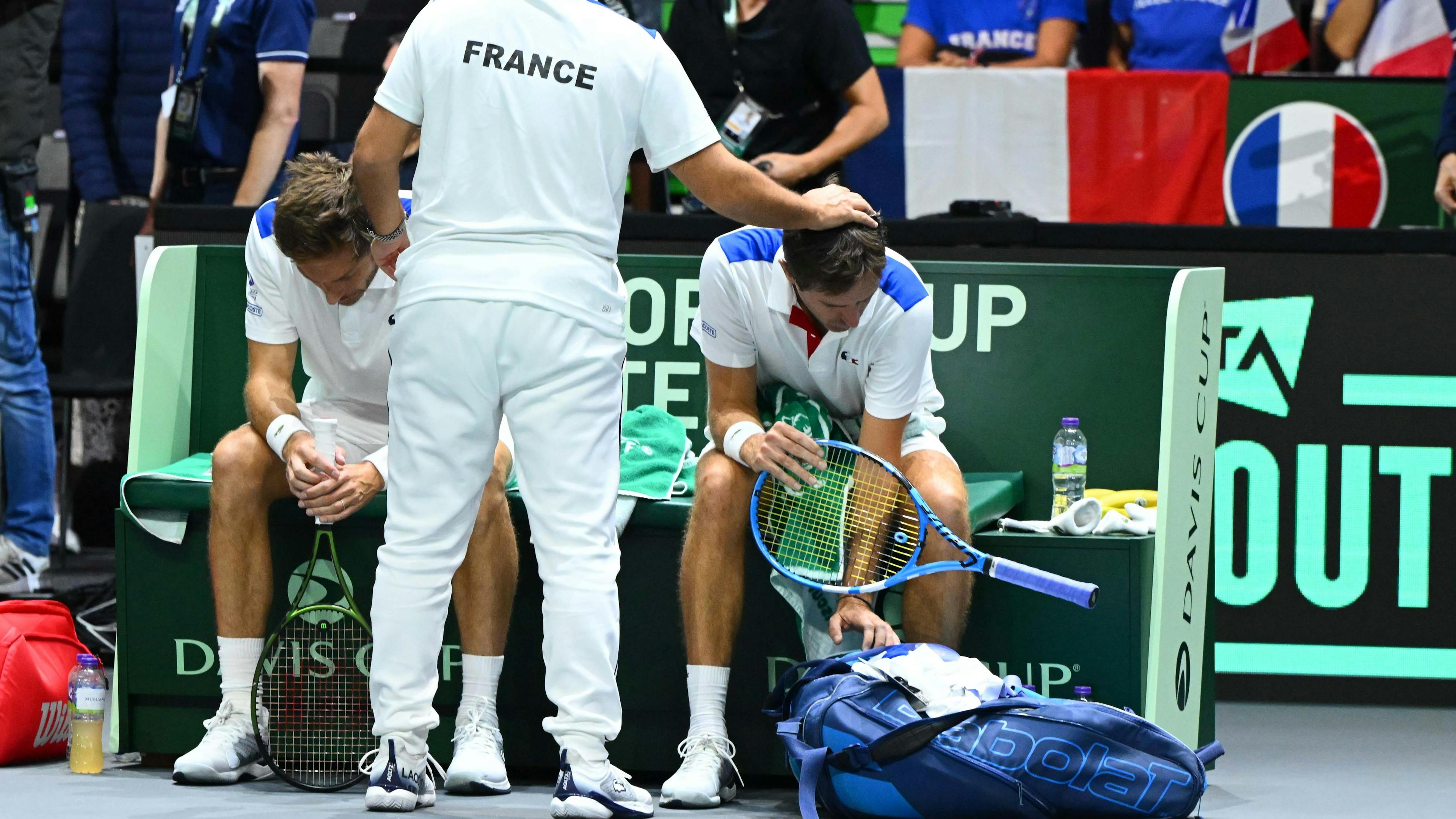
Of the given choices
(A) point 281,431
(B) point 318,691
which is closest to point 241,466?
(A) point 281,431

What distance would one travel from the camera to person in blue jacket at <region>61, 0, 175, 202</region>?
6477 mm

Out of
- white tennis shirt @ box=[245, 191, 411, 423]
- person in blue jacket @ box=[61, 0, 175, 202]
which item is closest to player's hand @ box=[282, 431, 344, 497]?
white tennis shirt @ box=[245, 191, 411, 423]

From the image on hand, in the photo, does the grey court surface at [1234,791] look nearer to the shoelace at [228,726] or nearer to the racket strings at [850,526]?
the shoelace at [228,726]

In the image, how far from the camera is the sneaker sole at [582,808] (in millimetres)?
3250

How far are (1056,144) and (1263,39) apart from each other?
43.0 inches

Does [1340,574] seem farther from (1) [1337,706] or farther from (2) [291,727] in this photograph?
(2) [291,727]

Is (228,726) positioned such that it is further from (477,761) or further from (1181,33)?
Result: (1181,33)

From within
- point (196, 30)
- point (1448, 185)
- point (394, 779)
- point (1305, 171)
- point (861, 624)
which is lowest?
point (394, 779)

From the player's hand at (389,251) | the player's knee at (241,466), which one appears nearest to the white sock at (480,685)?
the player's knee at (241,466)

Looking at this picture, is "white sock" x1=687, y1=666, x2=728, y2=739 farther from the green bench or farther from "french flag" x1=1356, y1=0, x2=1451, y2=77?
"french flag" x1=1356, y1=0, x2=1451, y2=77

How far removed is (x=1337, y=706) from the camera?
4.95 meters

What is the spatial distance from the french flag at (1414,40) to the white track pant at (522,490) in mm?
4294

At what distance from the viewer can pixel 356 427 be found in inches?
161

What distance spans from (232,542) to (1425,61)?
187 inches
